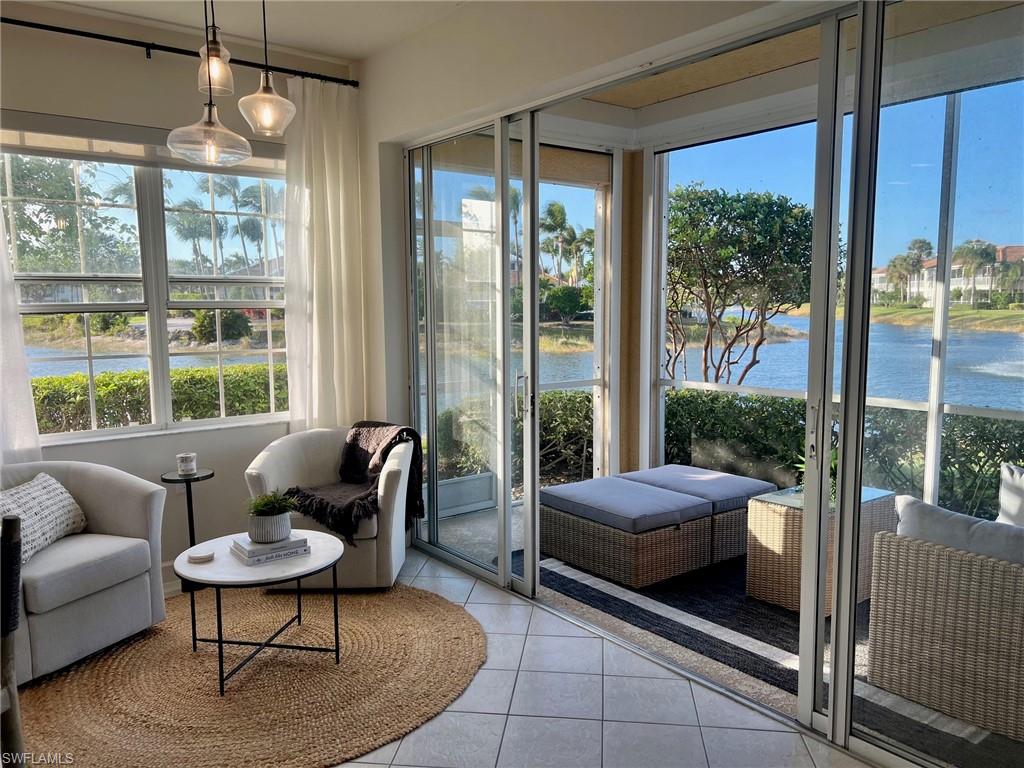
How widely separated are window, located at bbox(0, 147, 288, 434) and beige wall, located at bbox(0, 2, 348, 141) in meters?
0.27

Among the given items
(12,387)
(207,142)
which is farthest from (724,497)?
(12,387)

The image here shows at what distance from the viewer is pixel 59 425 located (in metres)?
3.72

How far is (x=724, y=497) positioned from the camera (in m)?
4.16

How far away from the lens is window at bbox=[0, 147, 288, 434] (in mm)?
3629

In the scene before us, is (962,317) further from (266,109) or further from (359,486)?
(359,486)

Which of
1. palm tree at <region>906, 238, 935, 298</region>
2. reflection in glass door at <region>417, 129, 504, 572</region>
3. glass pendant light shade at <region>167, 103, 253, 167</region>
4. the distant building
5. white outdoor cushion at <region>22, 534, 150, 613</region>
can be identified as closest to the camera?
the distant building

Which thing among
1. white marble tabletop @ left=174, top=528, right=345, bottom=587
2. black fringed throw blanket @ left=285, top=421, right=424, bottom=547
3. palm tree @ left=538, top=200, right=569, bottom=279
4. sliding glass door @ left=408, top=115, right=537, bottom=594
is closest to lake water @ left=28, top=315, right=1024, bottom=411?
sliding glass door @ left=408, top=115, right=537, bottom=594

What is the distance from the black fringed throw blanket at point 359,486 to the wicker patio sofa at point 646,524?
80 cm

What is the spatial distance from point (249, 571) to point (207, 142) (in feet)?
5.02

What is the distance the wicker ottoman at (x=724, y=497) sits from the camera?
414 centimetres

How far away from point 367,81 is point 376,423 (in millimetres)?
2006

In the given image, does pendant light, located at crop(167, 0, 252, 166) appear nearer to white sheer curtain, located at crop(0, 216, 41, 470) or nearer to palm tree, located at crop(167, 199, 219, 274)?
white sheer curtain, located at crop(0, 216, 41, 470)

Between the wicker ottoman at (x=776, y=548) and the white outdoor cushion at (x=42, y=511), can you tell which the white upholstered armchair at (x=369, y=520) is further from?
the wicker ottoman at (x=776, y=548)

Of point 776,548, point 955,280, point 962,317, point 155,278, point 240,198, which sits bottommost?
point 776,548
